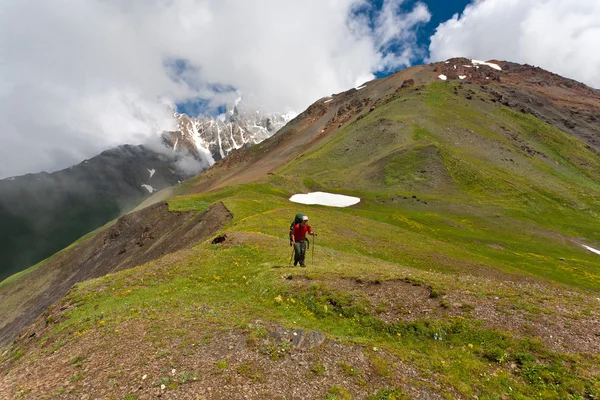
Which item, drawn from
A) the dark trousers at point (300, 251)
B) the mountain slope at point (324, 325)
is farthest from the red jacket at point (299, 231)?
the mountain slope at point (324, 325)

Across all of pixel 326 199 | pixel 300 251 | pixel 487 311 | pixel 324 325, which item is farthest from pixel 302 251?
pixel 326 199

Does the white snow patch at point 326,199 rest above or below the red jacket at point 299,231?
below

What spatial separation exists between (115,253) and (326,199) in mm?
47131

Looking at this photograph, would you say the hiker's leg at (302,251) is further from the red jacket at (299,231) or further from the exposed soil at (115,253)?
the exposed soil at (115,253)

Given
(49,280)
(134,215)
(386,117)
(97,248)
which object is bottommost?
(49,280)

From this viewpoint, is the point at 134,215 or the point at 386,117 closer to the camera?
the point at 134,215

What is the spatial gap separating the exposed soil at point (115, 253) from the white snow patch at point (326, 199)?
24.1 metres

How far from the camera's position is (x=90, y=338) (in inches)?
640

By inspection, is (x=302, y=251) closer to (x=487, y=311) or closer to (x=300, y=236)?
(x=300, y=236)

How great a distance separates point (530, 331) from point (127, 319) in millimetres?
19941

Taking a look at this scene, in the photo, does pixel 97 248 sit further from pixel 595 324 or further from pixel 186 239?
pixel 595 324

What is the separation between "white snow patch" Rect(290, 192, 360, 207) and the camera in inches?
2878

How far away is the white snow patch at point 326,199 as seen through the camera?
73.1m

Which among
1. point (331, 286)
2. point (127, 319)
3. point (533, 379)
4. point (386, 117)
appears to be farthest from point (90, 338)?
point (386, 117)
